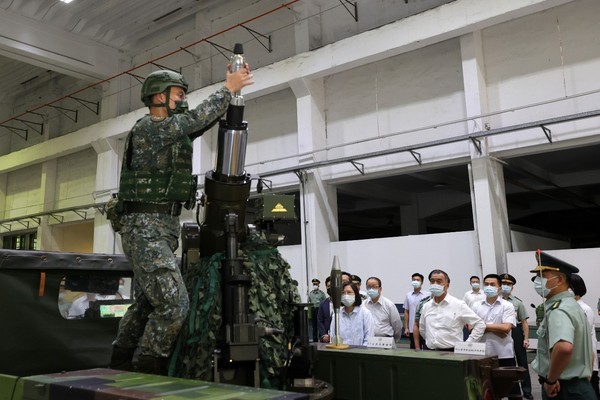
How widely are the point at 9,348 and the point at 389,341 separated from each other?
211cm

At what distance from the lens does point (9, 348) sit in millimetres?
2740

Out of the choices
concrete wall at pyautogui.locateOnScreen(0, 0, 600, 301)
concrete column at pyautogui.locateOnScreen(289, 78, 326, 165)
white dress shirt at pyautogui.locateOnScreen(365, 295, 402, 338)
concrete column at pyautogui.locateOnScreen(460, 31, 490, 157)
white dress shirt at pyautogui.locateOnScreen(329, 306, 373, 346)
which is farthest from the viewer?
concrete column at pyautogui.locateOnScreen(289, 78, 326, 165)

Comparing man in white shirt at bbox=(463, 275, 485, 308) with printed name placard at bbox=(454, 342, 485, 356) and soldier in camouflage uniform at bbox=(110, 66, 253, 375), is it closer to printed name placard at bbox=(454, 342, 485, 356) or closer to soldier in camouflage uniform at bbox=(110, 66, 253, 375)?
printed name placard at bbox=(454, 342, 485, 356)

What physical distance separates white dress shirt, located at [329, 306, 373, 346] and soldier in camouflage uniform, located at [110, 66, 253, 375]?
324 centimetres

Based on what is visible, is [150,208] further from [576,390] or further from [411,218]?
[411,218]

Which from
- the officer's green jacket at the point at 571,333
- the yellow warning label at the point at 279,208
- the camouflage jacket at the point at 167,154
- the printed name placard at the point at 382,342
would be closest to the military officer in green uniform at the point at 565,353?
the officer's green jacket at the point at 571,333

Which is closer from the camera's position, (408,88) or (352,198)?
(408,88)

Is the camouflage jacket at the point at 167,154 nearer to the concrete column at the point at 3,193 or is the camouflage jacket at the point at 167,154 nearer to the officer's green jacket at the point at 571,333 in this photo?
the officer's green jacket at the point at 571,333

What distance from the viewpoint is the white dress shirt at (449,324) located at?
538 cm

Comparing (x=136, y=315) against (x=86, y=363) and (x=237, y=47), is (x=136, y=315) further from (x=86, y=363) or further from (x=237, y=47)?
(x=237, y=47)

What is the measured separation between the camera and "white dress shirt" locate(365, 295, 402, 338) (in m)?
7.07

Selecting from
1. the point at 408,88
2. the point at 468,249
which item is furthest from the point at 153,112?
the point at 408,88

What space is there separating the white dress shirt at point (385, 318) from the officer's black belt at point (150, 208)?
4802mm

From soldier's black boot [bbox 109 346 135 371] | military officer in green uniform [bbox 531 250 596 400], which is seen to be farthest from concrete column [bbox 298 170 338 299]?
soldier's black boot [bbox 109 346 135 371]
